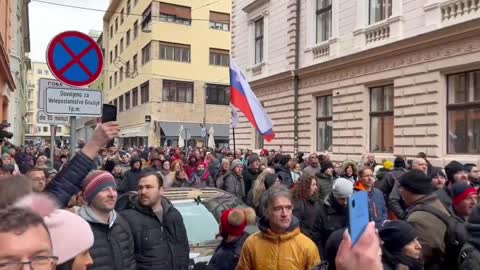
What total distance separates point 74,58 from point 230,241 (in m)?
2.85

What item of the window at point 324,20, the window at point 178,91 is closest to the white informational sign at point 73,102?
the window at point 324,20

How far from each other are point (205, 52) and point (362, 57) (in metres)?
29.7

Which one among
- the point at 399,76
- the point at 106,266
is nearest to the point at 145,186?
the point at 106,266

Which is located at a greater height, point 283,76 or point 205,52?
point 205,52

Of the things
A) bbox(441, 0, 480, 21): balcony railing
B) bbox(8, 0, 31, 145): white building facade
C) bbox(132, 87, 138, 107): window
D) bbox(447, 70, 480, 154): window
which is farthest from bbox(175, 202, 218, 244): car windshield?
bbox(132, 87, 138, 107): window

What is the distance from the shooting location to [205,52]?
45.3 metres

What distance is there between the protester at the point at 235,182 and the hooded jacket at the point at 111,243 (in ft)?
20.0

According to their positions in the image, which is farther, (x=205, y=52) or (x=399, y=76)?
(x=205, y=52)

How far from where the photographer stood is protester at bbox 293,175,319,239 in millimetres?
5922

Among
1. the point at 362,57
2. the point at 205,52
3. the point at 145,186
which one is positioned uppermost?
the point at 205,52

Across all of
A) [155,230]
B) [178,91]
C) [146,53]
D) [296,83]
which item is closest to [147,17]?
[146,53]

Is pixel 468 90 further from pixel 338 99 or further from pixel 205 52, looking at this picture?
pixel 205 52

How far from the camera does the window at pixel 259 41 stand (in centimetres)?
2578

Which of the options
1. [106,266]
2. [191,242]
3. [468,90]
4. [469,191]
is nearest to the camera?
[106,266]
